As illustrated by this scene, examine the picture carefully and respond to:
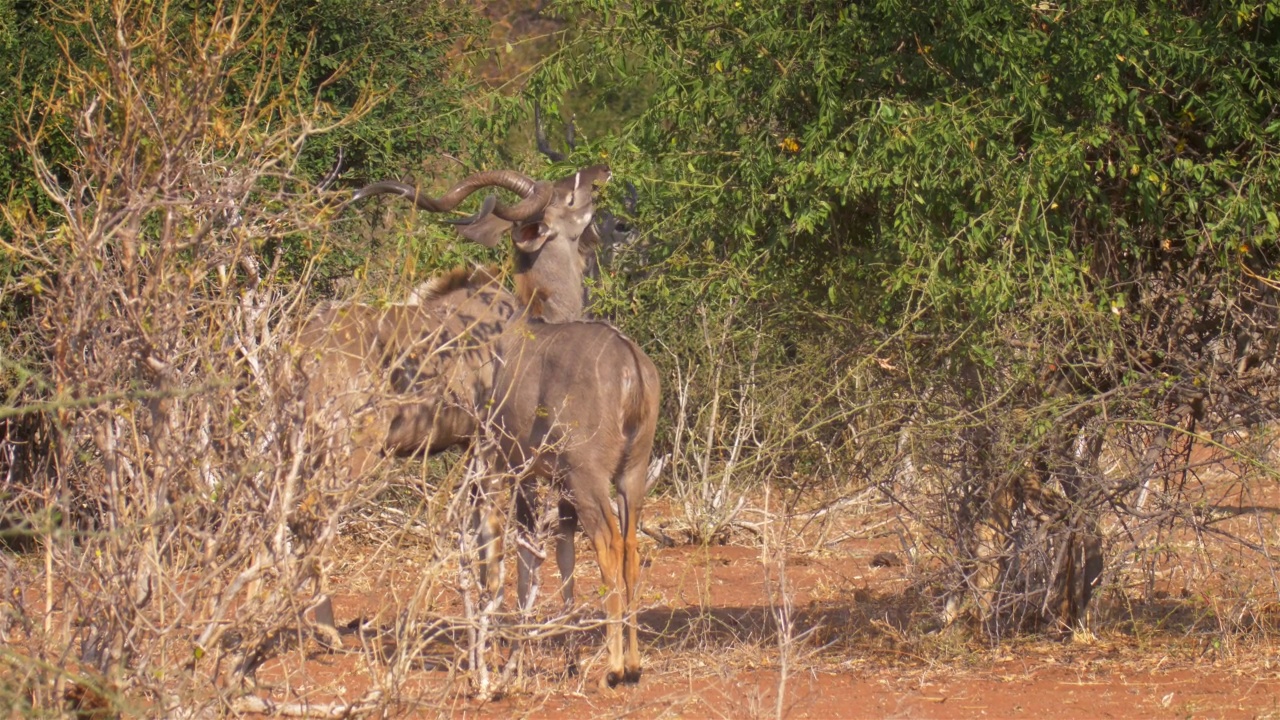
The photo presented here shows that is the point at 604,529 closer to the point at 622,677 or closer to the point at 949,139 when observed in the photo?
the point at 622,677

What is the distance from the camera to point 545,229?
26.4ft

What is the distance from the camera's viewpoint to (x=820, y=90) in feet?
21.5

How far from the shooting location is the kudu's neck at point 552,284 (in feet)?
26.1

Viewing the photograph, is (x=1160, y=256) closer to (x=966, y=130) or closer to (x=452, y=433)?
(x=966, y=130)

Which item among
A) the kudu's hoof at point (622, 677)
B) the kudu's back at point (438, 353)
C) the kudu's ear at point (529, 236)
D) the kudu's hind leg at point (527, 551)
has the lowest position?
the kudu's hoof at point (622, 677)

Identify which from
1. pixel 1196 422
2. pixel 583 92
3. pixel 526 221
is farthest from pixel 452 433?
pixel 583 92

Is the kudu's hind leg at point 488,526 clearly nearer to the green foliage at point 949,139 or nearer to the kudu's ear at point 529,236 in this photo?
the kudu's ear at point 529,236

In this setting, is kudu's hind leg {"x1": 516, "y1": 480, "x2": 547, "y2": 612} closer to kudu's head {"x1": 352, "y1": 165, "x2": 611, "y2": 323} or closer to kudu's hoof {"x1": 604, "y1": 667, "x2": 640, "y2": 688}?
kudu's hoof {"x1": 604, "y1": 667, "x2": 640, "y2": 688}

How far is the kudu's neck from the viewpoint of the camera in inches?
313

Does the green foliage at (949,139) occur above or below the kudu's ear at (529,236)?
above

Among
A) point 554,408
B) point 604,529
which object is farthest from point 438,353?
point 604,529

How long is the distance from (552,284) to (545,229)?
309 mm

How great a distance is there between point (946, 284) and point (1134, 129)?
1121 mm

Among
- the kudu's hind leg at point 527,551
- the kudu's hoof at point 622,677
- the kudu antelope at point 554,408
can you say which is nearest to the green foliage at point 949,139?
the kudu antelope at point 554,408
